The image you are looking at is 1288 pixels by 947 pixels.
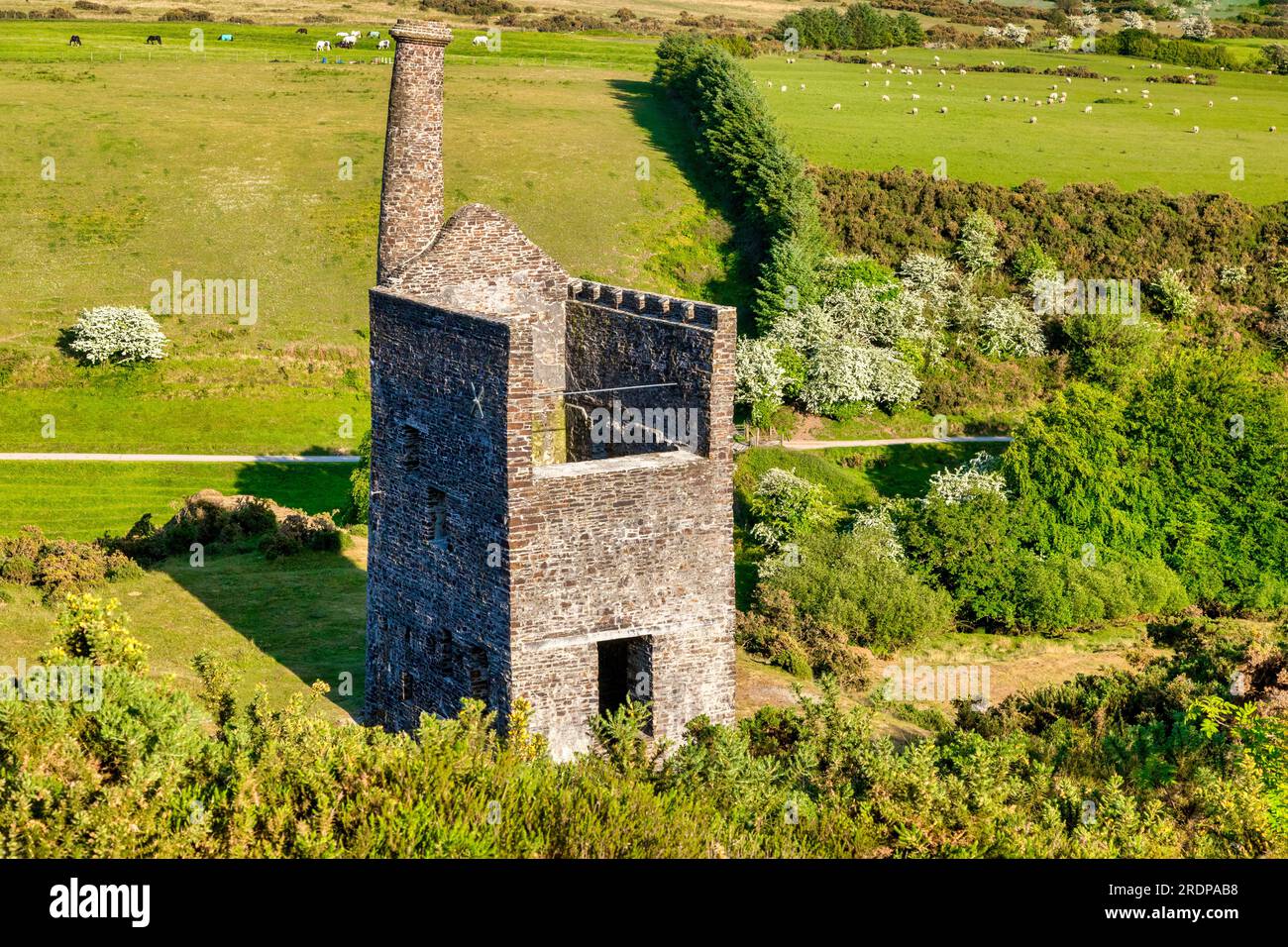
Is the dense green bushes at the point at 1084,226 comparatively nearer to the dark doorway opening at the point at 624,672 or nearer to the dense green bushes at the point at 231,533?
the dense green bushes at the point at 231,533

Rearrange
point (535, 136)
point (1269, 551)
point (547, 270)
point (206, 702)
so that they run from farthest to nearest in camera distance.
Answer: point (535, 136) → point (1269, 551) → point (547, 270) → point (206, 702)

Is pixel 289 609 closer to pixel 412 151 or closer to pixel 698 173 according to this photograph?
pixel 412 151

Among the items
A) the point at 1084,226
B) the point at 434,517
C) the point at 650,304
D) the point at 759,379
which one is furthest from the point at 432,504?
the point at 1084,226

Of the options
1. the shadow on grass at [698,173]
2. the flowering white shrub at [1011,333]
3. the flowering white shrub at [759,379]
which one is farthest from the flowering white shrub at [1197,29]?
the flowering white shrub at [759,379]

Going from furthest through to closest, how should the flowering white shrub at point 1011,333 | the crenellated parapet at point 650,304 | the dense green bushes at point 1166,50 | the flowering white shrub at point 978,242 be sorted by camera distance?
the dense green bushes at point 1166,50, the flowering white shrub at point 978,242, the flowering white shrub at point 1011,333, the crenellated parapet at point 650,304

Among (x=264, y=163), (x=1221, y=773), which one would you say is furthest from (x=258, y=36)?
(x=1221, y=773)

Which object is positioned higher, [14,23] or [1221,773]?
[14,23]

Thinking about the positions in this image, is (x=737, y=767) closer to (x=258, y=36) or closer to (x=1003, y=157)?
(x=1003, y=157)
